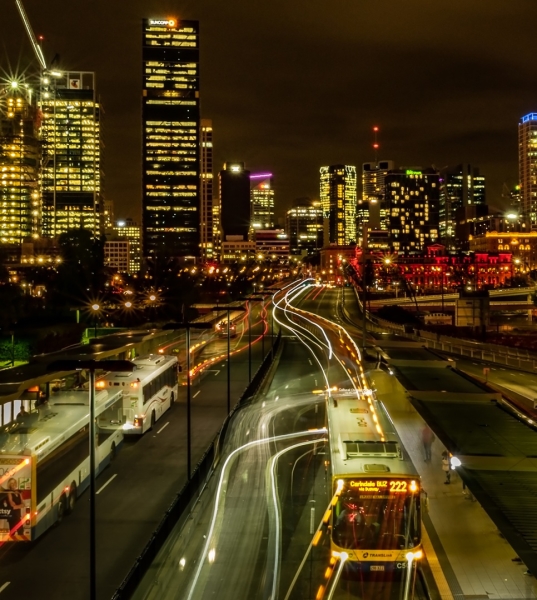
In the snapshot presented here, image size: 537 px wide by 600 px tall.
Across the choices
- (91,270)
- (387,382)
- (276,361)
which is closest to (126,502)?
(387,382)

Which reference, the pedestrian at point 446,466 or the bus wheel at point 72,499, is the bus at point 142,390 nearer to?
the bus wheel at point 72,499

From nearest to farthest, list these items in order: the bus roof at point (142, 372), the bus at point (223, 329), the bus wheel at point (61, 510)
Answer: the bus wheel at point (61, 510)
the bus roof at point (142, 372)
the bus at point (223, 329)

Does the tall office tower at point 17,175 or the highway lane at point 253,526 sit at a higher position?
the tall office tower at point 17,175

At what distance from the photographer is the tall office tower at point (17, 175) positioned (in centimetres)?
16300

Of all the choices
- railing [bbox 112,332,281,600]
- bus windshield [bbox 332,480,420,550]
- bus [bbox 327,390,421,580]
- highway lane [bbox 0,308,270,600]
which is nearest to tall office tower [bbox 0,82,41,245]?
highway lane [bbox 0,308,270,600]

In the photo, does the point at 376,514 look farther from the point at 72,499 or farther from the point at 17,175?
the point at 17,175

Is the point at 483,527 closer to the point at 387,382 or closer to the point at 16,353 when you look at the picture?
the point at 387,382

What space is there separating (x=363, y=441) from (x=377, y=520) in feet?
6.14

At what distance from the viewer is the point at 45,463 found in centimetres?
1437

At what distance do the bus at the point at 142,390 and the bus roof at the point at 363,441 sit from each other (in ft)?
27.7

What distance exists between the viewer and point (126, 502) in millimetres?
16922

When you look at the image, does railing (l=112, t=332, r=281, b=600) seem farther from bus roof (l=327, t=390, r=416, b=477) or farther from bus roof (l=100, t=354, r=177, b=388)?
bus roof (l=100, t=354, r=177, b=388)

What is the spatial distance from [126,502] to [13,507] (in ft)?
12.4

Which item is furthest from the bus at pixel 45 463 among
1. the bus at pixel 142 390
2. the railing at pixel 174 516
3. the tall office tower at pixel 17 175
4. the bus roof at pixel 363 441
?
the tall office tower at pixel 17 175
